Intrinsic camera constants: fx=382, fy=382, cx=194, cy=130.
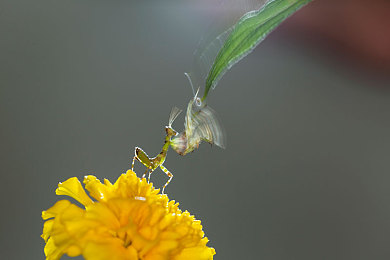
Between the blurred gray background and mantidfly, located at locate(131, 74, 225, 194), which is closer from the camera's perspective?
mantidfly, located at locate(131, 74, 225, 194)

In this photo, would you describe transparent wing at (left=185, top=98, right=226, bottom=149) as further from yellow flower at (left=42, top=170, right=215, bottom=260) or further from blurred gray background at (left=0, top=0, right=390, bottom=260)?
blurred gray background at (left=0, top=0, right=390, bottom=260)

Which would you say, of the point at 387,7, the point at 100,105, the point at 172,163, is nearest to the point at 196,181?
the point at 172,163

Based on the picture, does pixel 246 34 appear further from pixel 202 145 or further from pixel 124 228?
pixel 202 145

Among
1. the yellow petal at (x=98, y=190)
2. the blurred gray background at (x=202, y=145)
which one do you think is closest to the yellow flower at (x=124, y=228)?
the yellow petal at (x=98, y=190)

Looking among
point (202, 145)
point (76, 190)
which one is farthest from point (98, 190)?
point (202, 145)

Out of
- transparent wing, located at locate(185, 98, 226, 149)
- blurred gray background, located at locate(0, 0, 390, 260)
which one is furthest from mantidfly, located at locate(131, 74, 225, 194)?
blurred gray background, located at locate(0, 0, 390, 260)

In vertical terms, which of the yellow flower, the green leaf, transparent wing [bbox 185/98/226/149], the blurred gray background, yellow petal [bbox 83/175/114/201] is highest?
the blurred gray background

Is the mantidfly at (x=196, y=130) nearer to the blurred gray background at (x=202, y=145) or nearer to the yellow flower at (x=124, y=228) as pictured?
the yellow flower at (x=124, y=228)
